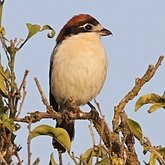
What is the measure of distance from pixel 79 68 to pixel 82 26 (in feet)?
1.94

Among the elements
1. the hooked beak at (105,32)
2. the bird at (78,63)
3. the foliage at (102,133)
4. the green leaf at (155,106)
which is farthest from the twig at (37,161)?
the hooked beak at (105,32)

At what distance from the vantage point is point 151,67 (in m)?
2.82

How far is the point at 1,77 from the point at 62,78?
2715 mm

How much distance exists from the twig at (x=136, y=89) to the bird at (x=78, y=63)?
2419 millimetres

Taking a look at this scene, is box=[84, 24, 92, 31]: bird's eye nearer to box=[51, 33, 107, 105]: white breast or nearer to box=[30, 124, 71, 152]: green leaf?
box=[51, 33, 107, 105]: white breast

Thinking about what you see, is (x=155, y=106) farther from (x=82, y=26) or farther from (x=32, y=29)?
(x=82, y=26)

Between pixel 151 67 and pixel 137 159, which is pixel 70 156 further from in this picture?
pixel 151 67

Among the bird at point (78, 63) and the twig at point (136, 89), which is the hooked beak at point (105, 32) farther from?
the twig at point (136, 89)

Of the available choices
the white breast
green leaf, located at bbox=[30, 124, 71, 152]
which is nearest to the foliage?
green leaf, located at bbox=[30, 124, 71, 152]

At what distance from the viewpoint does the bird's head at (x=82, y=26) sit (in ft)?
18.5

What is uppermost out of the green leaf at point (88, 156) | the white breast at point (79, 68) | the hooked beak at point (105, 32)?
the green leaf at point (88, 156)

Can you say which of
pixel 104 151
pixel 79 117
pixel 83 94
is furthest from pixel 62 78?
pixel 104 151

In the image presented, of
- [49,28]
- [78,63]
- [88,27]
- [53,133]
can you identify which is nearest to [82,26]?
[88,27]

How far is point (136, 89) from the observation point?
2.87 m
